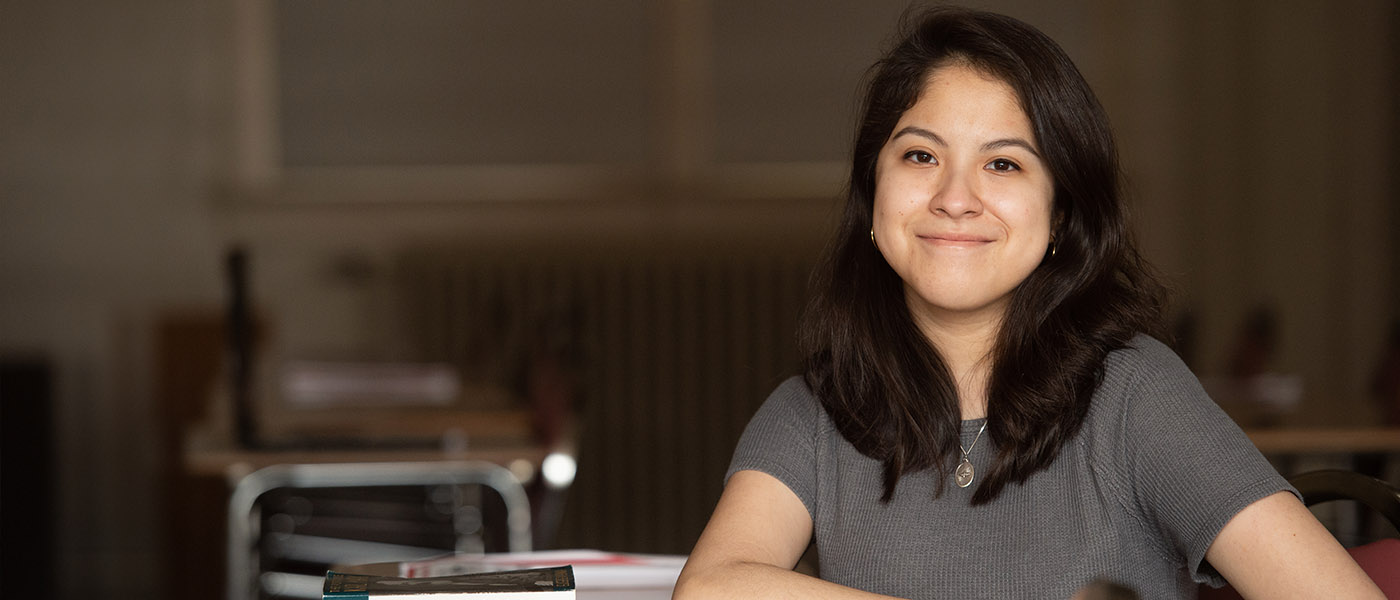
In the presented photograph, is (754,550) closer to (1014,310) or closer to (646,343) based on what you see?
(1014,310)

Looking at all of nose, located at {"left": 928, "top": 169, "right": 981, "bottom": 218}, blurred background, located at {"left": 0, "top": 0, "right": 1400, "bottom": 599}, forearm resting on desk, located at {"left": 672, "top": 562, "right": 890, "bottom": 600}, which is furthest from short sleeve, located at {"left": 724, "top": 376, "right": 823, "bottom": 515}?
blurred background, located at {"left": 0, "top": 0, "right": 1400, "bottom": 599}

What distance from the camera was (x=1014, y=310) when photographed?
1.37 meters

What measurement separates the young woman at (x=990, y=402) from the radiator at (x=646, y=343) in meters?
3.34

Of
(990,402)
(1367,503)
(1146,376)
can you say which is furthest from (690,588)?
(1367,503)

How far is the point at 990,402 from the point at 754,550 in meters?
0.27

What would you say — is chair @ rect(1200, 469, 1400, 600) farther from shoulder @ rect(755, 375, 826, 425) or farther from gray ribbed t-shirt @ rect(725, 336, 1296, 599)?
shoulder @ rect(755, 375, 826, 425)

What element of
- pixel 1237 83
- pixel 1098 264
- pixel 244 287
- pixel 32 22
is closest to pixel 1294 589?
pixel 1098 264

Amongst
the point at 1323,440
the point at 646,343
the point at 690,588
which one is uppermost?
the point at 690,588

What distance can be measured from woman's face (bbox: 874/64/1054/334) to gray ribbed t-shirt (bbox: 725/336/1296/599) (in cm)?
14

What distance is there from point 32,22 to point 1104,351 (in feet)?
14.3

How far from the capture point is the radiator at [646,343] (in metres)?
4.76

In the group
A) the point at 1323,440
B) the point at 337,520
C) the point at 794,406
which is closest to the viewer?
the point at 794,406

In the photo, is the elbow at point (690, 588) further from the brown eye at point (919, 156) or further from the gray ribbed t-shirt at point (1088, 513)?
the brown eye at point (919, 156)

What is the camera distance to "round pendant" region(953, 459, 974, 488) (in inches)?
51.8
